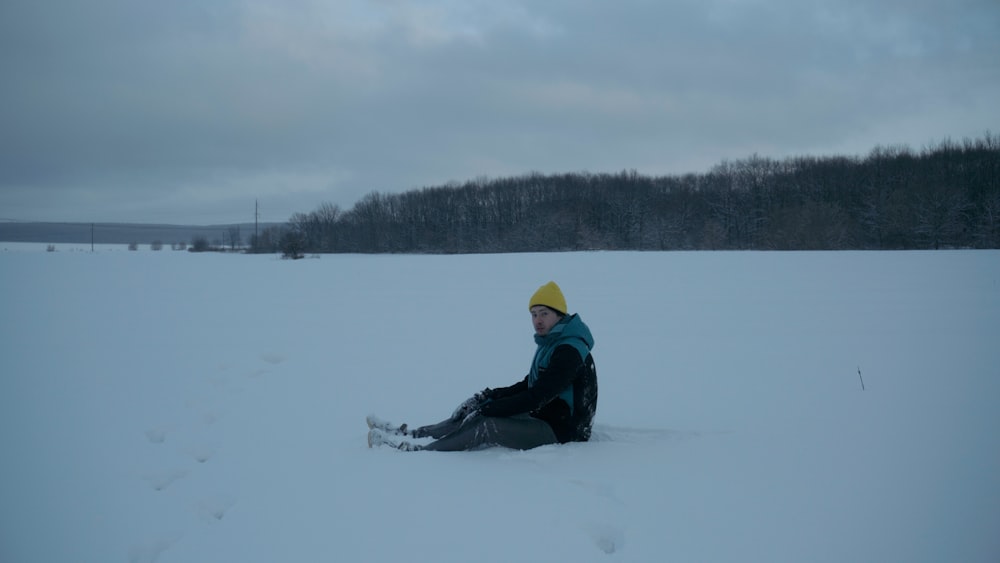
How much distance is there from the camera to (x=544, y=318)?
3.84 meters

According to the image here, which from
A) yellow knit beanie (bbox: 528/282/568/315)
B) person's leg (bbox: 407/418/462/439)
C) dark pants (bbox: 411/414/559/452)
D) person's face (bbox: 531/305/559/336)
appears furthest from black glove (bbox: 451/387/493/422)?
yellow knit beanie (bbox: 528/282/568/315)

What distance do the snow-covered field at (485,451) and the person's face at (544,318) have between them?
2.72ft

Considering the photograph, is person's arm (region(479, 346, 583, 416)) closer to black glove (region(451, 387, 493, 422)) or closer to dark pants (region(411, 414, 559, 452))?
dark pants (region(411, 414, 559, 452))

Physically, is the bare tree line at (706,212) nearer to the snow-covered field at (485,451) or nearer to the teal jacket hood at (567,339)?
the snow-covered field at (485,451)

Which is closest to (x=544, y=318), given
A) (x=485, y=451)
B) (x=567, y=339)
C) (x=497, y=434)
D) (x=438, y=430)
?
(x=567, y=339)

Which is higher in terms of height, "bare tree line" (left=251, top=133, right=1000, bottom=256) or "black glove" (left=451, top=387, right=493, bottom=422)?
"bare tree line" (left=251, top=133, right=1000, bottom=256)

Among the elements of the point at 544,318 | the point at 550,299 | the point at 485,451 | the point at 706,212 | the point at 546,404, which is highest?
the point at 706,212

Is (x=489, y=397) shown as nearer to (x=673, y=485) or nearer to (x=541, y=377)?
(x=541, y=377)

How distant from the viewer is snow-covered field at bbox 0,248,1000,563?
2.67 m

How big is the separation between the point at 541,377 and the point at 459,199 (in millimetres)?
65617

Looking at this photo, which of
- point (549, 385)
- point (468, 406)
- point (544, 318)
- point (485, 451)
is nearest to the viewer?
point (549, 385)

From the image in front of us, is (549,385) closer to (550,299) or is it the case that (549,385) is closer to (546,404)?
(546,404)

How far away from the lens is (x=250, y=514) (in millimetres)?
2963

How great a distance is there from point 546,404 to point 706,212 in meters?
57.2
